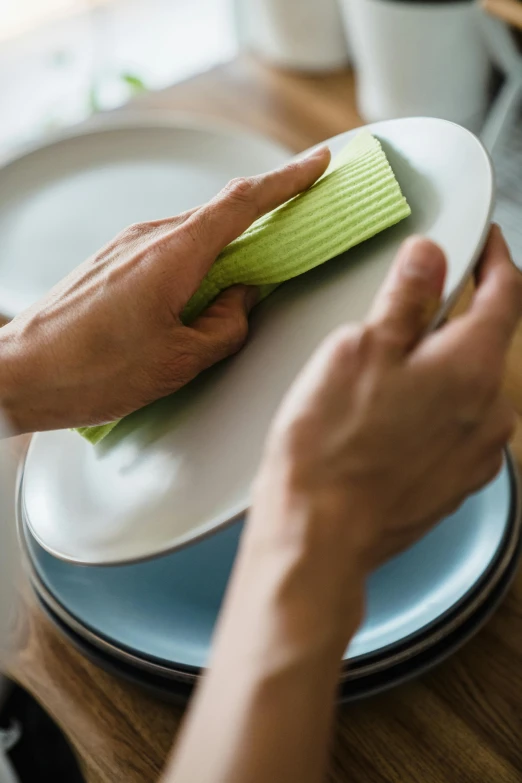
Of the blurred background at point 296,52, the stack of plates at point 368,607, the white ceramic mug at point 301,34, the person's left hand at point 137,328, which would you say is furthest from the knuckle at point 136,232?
the white ceramic mug at point 301,34

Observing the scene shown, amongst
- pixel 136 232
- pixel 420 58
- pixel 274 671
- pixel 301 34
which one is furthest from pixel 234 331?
pixel 301 34

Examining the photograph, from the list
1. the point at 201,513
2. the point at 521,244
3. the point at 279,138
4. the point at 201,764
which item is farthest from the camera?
the point at 279,138

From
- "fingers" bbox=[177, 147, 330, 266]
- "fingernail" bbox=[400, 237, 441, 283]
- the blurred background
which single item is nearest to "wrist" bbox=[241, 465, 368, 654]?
"fingernail" bbox=[400, 237, 441, 283]

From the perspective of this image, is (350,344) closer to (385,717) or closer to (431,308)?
(431,308)

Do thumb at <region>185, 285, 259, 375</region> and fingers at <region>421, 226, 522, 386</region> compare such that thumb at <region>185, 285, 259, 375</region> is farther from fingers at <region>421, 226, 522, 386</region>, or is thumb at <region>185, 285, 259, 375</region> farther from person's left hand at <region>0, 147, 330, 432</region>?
fingers at <region>421, 226, 522, 386</region>

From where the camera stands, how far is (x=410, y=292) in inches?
14.5

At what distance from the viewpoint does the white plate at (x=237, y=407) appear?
42cm

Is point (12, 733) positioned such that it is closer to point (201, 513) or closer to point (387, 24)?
point (201, 513)

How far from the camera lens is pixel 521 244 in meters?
0.92

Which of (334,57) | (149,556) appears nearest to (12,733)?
(149,556)

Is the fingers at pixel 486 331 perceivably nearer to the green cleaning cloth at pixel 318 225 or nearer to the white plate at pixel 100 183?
the green cleaning cloth at pixel 318 225

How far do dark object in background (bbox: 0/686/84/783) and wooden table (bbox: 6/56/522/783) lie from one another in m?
0.05

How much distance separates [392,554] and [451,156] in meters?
0.22

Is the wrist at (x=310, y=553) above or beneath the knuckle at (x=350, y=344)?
beneath
